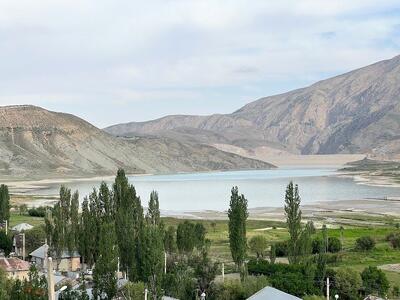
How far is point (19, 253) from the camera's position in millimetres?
50844

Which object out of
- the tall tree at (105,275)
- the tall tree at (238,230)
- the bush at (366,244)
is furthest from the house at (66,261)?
the bush at (366,244)

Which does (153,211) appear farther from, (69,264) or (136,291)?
(136,291)

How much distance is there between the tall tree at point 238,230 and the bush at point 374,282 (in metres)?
7.30

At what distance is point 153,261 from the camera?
28625 mm

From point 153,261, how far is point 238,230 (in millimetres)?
10677

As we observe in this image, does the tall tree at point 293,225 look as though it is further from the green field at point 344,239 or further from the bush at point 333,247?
the bush at point 333,247

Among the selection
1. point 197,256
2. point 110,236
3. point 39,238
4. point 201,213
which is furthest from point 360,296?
point 201,213

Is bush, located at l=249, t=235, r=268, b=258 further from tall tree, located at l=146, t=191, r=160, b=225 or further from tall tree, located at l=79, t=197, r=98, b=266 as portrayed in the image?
tall tree, located at l=79, t=197, r=98, b=266

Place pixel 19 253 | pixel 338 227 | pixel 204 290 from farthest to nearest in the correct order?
1. pixel 338 227
2. pixel 19 253
3. pixel 204 290

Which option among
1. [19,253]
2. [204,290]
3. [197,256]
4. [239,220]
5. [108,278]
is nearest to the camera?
[108,278]

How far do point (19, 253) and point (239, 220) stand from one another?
71.3ft

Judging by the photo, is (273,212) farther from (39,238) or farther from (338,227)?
(39,238)

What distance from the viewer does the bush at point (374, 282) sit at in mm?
34688

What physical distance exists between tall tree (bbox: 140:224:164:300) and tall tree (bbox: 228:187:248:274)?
29.8 ft
